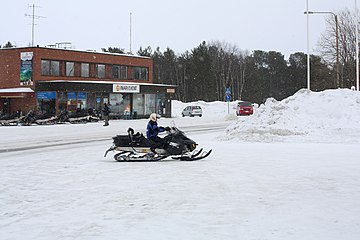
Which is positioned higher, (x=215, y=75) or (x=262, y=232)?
(x=215, y=75)

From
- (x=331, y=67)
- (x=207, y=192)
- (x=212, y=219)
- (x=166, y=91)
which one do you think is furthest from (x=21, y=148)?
(x=331, y=67)

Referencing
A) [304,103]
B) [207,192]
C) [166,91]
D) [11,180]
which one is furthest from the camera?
[166,91]

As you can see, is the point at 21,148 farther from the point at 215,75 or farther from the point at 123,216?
the point at 215,75

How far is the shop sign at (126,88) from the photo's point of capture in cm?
5033

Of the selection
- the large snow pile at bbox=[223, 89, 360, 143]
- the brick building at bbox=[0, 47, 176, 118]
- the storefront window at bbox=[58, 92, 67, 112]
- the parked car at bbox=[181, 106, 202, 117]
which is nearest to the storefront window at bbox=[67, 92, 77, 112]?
the brick building at bbox=[0, 47, 176, 118]

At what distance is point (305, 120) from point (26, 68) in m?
32.8

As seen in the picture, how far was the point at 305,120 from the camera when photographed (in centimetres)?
2359

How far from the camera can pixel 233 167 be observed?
545 inches

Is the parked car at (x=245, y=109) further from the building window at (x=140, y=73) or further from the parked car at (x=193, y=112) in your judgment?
the building window at (x=140, y=73)

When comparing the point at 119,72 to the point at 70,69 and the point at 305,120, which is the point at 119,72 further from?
the point at 305,120

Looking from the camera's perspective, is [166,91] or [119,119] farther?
[166,91]

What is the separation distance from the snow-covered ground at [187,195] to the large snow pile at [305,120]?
2.62 m

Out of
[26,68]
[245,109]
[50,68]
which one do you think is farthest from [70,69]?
[245,109]

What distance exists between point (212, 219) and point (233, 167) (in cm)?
623
